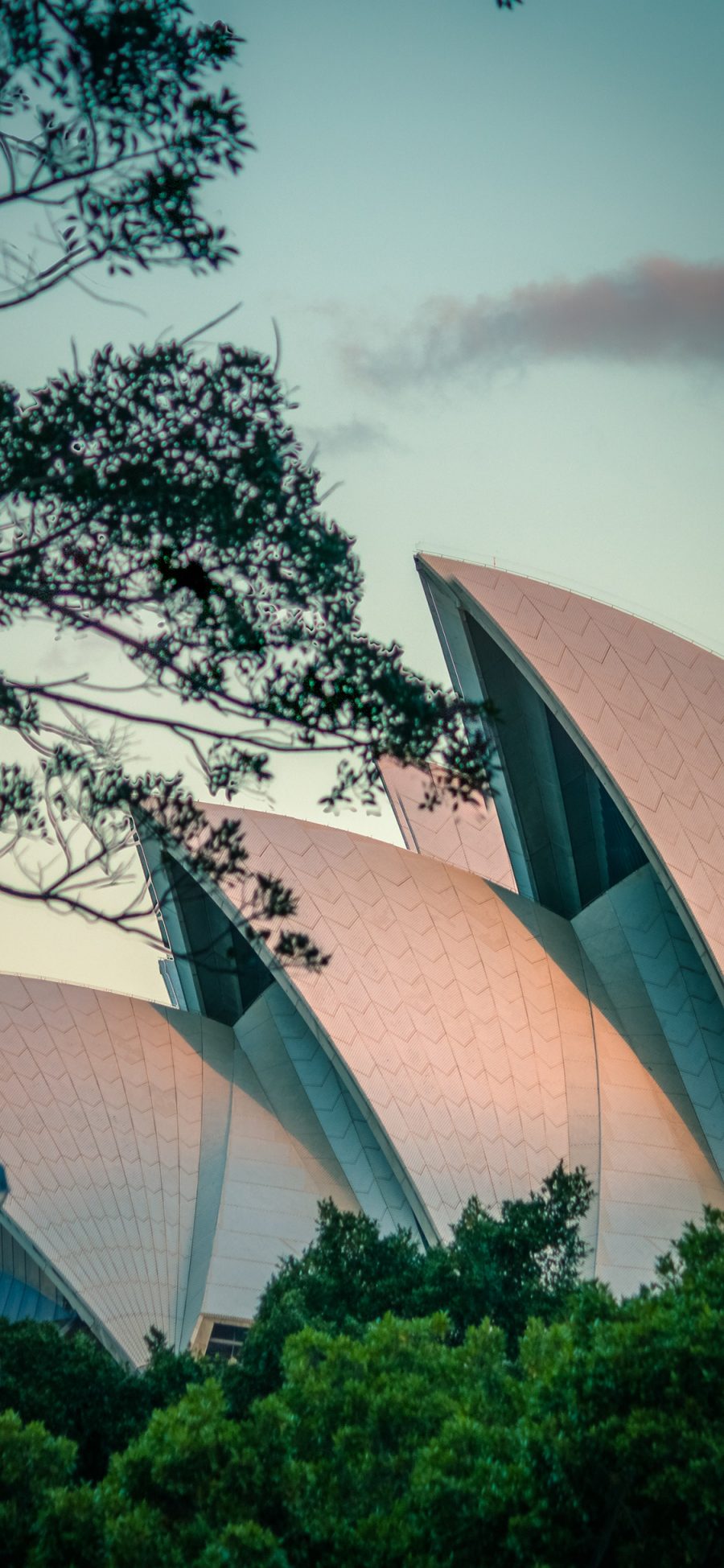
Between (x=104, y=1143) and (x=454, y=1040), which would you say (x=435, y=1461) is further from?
(x=104, y=1143)

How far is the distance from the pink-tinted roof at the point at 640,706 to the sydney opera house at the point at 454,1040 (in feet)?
0.16

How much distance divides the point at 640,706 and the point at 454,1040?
6.28 meters

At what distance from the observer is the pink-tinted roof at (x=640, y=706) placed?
20.8 meters

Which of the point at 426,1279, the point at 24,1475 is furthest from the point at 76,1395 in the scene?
the point at 24,1475

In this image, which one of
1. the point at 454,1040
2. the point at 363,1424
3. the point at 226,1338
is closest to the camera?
the point at 363,1424

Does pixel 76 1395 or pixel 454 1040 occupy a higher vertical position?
pixel 454 1040

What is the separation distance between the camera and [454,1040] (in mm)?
22875

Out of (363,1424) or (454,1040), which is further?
(454,1040)

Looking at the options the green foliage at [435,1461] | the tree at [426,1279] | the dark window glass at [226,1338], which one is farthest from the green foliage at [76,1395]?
the dark window glass at [226,1338]

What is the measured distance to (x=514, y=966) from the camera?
24062mm

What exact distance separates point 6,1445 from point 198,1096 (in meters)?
14.3

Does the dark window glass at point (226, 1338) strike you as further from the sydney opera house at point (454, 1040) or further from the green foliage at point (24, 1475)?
the green foliage at point (24, 1475)

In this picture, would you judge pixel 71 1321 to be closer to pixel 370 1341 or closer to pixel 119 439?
pixel 370 1341

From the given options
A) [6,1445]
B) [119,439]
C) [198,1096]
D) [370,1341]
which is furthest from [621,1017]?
[119,439]
